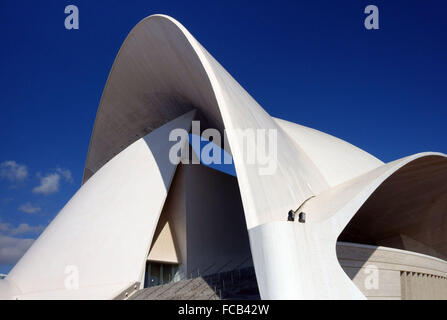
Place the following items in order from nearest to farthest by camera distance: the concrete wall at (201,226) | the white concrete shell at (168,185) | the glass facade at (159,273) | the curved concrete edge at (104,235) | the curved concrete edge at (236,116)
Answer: the white concrete shell at (168,185), the curved concrete edge at (236,116), the curved concrete edge at (104,235), the glass facade at (159,273), the concrete wall at (201,226)

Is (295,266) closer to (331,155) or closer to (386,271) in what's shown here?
(386,271)

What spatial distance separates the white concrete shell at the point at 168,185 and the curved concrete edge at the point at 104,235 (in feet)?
0.12

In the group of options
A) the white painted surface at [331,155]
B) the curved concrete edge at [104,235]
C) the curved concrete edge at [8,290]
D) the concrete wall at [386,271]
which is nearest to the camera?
the concrete wall at [386,271]

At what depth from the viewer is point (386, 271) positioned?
492 inches

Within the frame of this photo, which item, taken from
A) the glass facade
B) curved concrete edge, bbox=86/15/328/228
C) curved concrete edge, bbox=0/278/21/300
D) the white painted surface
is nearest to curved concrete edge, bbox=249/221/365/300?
curved concrete edge, bbox=86/15/328/228

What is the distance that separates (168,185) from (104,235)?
274 centimetres

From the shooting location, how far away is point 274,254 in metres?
7.52

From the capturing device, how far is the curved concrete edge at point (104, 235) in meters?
12.4

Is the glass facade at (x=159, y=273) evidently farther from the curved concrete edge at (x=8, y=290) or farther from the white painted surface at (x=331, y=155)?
the white painted surface at (x=331, y=155)

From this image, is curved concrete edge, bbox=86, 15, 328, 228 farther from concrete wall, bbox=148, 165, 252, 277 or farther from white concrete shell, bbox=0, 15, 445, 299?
concrete wall, bbox=148, 165, 252, 277

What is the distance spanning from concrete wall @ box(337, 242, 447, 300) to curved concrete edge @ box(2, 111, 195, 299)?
617 centimetres

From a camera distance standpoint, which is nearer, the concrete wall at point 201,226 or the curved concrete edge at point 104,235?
the curved concrete edge at point 104,235

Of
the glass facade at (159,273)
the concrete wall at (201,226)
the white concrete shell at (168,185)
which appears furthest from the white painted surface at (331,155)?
the glass facade at (159,273)
